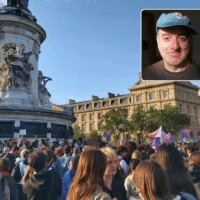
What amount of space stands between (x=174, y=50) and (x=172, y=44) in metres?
0.07

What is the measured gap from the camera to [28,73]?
70.4 ft

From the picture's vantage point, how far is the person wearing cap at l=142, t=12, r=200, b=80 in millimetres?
2699

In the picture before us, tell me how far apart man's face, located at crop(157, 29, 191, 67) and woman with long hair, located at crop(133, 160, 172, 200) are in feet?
4.02

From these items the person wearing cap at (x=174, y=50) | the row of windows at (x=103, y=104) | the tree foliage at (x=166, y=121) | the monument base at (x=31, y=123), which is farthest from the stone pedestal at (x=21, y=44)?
the row of windows at (x=103, y=104)

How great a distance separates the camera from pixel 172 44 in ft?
8.95

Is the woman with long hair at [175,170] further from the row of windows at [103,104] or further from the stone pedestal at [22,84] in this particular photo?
the row of windows at [103,104]

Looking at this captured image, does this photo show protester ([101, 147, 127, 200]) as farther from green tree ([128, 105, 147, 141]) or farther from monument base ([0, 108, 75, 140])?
green tree ([128, 105, 147, 141])

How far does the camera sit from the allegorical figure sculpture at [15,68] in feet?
66.1

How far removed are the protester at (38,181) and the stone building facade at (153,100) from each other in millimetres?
59696

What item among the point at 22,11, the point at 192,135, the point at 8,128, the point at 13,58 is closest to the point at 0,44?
the point at 13,58

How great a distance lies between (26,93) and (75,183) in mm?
19160

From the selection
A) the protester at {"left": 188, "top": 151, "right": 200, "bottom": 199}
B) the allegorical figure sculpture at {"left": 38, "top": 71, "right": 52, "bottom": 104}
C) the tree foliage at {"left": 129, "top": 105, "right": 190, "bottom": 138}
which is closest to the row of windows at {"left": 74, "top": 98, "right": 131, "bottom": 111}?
the tree foliage at {"left": 129, "top": 105, "right": 190, "bottom": 138}

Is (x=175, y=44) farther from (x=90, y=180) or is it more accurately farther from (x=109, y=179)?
(x=109, y=179)

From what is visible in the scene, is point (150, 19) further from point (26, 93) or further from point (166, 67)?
point (26, 93)
